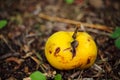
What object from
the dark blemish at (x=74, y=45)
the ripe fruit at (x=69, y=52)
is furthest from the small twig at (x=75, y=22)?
the dark blemish at (x=74, y=45)

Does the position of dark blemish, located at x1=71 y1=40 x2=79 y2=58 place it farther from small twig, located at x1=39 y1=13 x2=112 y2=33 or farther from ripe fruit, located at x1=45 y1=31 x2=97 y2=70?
small twig, located at x1=39 y1=13 x2=112 y2=33

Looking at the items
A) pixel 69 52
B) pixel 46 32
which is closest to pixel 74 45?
pixel 69 52

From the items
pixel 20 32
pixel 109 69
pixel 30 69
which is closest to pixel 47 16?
pixel 20 32

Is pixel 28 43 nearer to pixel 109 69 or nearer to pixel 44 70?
pixel 44 70

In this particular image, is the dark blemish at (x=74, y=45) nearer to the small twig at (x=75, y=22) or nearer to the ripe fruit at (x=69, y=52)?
the ripe fruit at (x=69, y=52)

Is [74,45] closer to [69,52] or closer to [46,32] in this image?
[69,52]

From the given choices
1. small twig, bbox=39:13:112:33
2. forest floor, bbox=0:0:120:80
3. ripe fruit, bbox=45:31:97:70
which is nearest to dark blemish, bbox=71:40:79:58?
ripe fruit, bbox=45:31:97:70

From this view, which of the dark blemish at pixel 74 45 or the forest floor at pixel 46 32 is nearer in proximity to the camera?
the dark blemish at pixel 74 45
